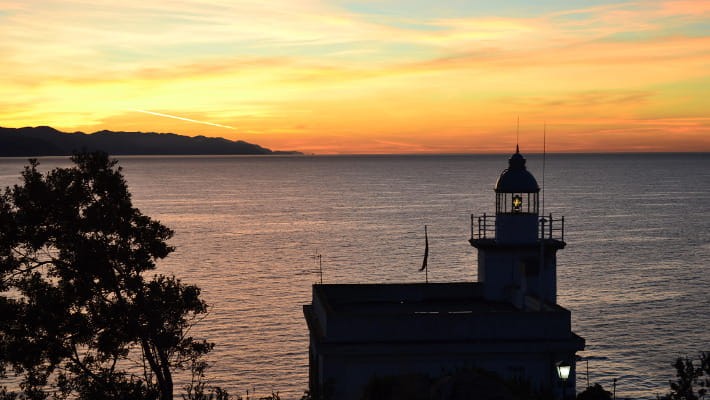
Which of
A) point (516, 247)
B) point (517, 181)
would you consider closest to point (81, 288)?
point (516, 247)

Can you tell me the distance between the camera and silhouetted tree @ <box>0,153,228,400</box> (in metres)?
20.7

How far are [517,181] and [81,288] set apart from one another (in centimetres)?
1588

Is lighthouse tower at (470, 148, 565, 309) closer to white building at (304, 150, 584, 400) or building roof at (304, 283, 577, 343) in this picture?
white building at (304, 150, 584, 400)

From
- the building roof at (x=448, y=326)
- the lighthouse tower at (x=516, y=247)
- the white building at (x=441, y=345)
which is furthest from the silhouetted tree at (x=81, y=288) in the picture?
the lighthouse tower at (x=516, y=247)

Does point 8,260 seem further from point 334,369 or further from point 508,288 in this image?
point 508,288

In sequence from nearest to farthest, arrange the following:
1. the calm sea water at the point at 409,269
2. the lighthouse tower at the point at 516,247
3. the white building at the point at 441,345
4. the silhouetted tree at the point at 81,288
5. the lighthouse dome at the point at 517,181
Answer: the silhouetted tree at the point at 81,288 < the white building at the point at 441,345 < the lighthouse tower at the point at 516,247 < the lighthouse dome at the point at 517,181 < the calm sea water at the point at 409,269

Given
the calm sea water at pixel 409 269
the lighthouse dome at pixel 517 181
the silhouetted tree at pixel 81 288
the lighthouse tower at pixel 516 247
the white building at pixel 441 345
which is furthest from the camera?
the calm sea water at pixel 409 269

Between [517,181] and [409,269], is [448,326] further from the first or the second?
[409,269]

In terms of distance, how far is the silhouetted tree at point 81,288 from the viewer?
2066 centimetres

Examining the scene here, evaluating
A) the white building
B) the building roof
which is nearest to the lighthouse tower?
the white building

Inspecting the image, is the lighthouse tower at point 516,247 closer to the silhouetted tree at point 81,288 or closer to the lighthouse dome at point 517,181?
the lighthouse dome at point 517,181

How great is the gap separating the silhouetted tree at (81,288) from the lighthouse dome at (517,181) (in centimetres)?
1269

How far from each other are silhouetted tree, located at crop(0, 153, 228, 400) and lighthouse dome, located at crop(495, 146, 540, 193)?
12689 mm

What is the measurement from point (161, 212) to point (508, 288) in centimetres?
13517
